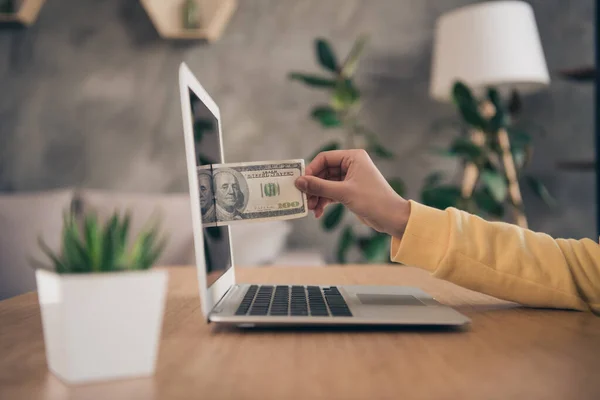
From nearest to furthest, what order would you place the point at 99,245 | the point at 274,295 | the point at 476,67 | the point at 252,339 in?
the point at 99,245 < the point at 252,339 < the point at 274,295 < the point at 476,67

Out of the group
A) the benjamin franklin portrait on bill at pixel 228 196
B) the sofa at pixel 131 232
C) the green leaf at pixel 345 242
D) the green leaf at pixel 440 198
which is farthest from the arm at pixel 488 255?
the green leaf at pixel 345 242

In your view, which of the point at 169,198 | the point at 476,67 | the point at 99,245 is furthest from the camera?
the point at 169,198

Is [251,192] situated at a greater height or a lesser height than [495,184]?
greater

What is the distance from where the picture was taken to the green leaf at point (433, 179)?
2473 millimetres

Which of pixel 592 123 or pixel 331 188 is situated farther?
pixel 592 123

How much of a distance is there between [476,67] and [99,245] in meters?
1.97

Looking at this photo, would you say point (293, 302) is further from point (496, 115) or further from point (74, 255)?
point (496, 115)

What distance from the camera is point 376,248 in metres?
2.25

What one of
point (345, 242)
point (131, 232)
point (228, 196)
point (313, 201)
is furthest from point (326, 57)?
point (228, 196)

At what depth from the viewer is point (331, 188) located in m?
0.82

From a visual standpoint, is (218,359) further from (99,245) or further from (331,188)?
(331,188)

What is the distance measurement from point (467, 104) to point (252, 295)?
1570mm

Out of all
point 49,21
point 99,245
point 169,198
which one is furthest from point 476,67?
point 49,21

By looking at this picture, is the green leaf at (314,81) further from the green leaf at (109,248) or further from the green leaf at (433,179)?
the green leaf at (109,248)
